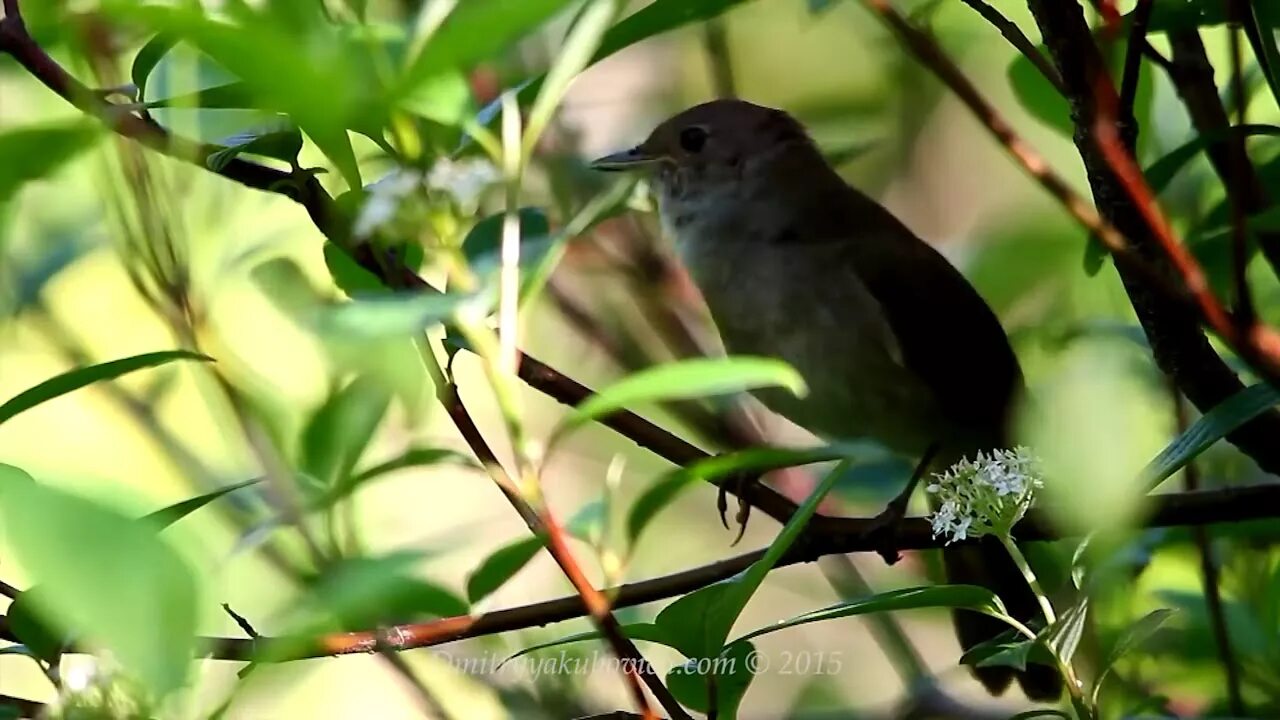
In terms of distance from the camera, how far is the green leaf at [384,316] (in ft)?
1.82

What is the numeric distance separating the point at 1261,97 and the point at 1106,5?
1.25 metres

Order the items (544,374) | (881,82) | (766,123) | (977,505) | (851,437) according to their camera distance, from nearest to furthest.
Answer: (977,505) → (544,374) → (851,437) → (766,123) → (881,82)

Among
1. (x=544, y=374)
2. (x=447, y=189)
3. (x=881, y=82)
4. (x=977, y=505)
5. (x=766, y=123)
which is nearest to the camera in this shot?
(x=447, y=189)

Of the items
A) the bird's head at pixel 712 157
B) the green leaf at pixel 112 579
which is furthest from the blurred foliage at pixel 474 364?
the bird's head at pixel 712 157

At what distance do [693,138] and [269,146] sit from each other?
1.15 meters

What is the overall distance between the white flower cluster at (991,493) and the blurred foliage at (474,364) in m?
0.05

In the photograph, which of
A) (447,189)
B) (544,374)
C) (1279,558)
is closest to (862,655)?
(1279,558)

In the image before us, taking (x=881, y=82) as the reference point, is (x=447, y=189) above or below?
below

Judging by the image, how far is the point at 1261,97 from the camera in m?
2.08

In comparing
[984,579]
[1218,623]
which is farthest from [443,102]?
[984,579]

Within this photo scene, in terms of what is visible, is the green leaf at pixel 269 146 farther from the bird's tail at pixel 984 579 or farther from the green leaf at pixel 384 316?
the bird's tail at pixel 984 579

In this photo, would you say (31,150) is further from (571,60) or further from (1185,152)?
(1185,152)

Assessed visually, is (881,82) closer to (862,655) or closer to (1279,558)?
(1279,558)

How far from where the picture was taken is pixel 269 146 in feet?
3.00
